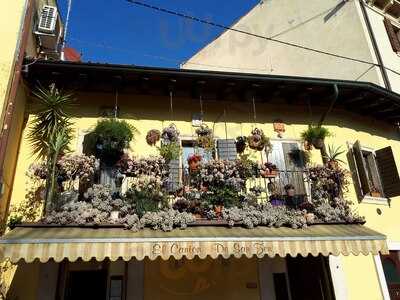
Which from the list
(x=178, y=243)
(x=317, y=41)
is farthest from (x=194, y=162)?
(x=317, y=41)

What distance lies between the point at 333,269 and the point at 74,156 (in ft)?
24.1

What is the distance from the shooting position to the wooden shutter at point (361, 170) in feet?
36.0

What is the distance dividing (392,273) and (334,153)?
384 centimetres

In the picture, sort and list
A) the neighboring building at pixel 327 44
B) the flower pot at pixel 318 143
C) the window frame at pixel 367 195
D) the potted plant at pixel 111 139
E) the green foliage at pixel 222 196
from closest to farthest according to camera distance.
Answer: the green foliage at pixel 222 196
the potted plant at pixel 111 139
the window frame at pixel 367 195
the flower pot at pixel 318 143
the neighboring building at pixel 327 44

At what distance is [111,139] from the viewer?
9.52m

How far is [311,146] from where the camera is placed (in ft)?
37.3

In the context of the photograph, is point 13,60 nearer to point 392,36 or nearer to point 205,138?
point 205,138

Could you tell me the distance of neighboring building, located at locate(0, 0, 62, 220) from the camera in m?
8.34

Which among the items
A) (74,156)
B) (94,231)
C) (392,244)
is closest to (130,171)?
(74,156)

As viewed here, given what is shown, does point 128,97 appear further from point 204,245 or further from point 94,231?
point 204,245

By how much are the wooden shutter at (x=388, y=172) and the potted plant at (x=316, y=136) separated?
90.2 inches

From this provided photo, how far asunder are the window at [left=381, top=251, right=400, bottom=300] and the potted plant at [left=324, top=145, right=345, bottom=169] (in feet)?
10.0

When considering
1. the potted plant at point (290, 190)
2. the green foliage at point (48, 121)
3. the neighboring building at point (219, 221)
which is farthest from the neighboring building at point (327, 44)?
the green foliage at point (48, 121)

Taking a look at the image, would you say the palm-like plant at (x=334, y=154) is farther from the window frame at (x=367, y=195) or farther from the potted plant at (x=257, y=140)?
the potted plant at (x=257, y=140)
